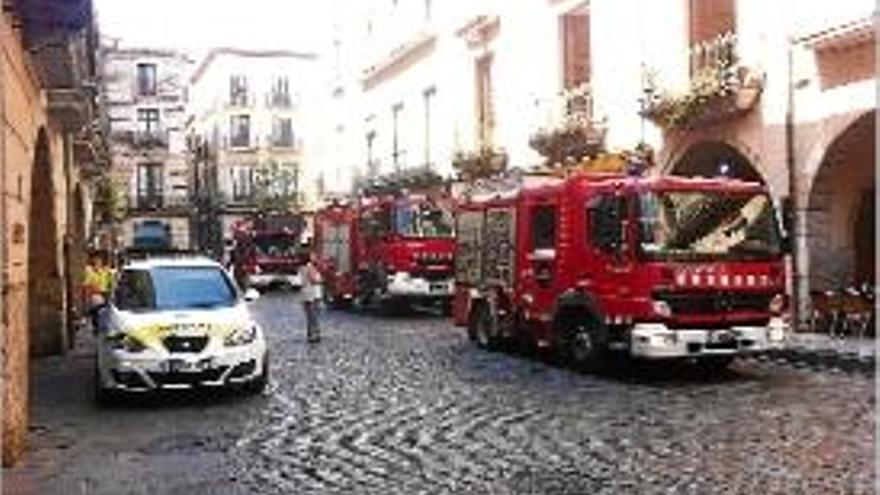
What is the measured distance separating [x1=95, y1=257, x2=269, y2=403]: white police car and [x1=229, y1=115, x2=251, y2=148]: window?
204ft

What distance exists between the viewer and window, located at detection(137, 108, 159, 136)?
76688 millimetres

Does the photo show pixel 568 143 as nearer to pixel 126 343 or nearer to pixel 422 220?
pixel 422 220

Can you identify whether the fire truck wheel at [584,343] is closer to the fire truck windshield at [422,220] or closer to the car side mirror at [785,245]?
the car side mirror at [785,245]

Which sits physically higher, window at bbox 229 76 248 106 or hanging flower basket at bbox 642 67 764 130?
window at bbox 229 76 248 106

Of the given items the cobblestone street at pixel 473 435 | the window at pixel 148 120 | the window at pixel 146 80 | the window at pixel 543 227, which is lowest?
the cobblestone street at pixel 473 435

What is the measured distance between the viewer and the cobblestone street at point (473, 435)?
9461mm

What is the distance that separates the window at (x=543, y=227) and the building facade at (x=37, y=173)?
607 cm

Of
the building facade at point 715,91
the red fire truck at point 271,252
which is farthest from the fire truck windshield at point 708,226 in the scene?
the red fire truck at point 271,252

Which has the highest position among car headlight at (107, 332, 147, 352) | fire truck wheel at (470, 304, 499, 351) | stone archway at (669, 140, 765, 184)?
stone archway at (669, 140, 765, 184)

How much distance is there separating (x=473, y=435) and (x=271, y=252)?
31.5 metres

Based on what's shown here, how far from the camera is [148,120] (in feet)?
253

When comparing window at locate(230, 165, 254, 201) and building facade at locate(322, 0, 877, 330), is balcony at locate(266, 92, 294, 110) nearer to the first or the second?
window at locate(230, 165, 254, 201)

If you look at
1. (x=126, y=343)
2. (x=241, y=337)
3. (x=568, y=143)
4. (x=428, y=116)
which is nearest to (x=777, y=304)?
A: (x=241, y=337)

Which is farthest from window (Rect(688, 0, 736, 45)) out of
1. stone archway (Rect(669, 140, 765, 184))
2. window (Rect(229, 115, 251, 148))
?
window (Rect(229, 115, 251, 148))
